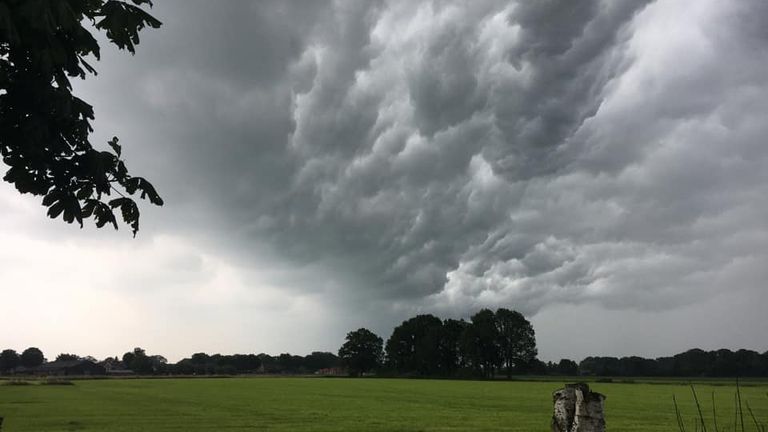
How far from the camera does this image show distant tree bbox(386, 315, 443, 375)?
18025 centimetres

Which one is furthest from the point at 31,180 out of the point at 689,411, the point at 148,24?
the point at 689,411

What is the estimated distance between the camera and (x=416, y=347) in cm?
18788

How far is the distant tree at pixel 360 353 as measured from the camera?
195 metres

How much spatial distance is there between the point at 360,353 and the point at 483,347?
4688 centimetres

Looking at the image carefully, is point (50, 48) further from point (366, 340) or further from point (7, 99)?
point (366, 340)

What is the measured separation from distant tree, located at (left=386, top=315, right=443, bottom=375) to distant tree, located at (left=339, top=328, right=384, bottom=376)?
18.8ft

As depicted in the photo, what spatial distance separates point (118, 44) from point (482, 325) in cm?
17238

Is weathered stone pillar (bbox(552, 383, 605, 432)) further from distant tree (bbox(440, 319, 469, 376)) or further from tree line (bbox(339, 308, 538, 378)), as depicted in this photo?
distant tree (bbox(440, 319, 469, 376))

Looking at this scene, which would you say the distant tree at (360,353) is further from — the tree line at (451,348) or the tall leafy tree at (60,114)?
the tall leafy tree at (60,114)

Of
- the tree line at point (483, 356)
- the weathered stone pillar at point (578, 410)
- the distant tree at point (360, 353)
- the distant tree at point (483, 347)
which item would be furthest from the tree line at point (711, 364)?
the weathered stone pillar at point (578, 410)

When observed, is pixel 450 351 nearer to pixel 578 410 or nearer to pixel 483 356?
pixel 483 356

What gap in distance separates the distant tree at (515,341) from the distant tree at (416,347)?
854 inches

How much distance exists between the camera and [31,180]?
5.94 metres

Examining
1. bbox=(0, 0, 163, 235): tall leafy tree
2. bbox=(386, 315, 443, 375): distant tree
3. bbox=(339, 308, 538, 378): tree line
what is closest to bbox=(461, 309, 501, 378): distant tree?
bbox=(339, 308, 538, 378): tree line
